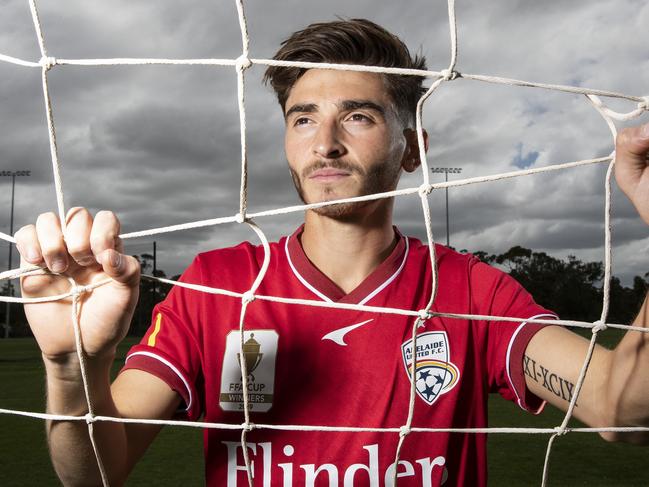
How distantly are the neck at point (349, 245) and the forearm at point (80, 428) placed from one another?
664 millimetres

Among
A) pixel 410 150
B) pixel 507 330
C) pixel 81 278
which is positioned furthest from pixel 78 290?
pixel 410 150

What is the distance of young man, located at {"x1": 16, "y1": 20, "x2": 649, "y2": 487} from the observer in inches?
52.4

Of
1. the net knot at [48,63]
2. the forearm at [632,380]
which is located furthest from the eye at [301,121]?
the forearm at [632,380]

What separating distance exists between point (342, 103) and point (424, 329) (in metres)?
0.58

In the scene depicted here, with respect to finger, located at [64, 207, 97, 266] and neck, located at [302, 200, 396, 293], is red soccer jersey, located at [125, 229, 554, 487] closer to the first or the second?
neck, located at [302, 200, 396, 293]

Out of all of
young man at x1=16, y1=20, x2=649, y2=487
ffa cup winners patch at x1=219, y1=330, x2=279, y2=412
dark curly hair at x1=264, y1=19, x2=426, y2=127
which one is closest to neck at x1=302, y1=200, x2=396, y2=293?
young man at x1=16, y1=20, x2=649, y2=487

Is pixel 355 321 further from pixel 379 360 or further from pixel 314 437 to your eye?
pixel 314 437

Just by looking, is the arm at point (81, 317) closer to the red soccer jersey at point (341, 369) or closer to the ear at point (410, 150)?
the red soccer jersey at point (341, 369)

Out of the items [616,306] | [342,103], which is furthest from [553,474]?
[616,306]

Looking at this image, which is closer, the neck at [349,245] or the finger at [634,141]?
the finger at [634,141]

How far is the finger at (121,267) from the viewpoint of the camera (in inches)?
36.7

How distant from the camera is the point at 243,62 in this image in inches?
43.6

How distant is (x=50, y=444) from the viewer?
113 centimetres

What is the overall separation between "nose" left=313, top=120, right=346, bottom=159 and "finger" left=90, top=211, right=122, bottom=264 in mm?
644
